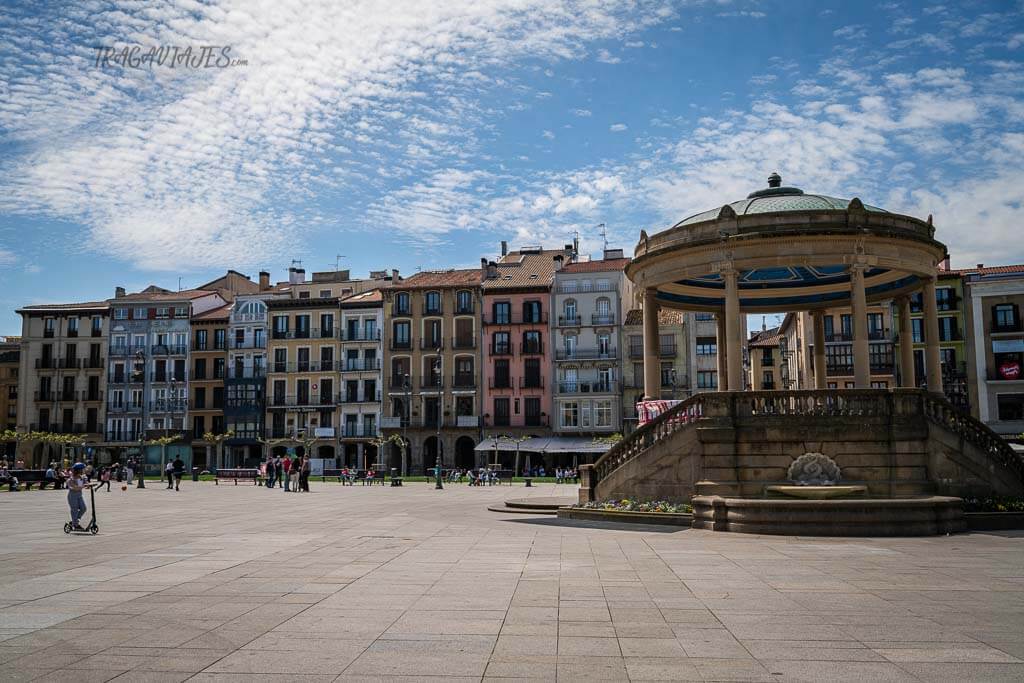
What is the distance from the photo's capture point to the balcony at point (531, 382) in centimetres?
7450

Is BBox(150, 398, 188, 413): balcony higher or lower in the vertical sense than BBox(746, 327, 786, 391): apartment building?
lower

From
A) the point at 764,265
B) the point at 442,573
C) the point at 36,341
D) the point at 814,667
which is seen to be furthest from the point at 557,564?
the point at 36,341

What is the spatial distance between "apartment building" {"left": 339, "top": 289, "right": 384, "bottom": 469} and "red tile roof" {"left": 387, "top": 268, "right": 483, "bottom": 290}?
9.97 ft

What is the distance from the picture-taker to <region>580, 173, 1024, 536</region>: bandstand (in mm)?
18156

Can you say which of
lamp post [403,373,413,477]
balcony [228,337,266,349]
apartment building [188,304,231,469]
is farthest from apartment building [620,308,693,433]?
apartment building [188,304,231,469]

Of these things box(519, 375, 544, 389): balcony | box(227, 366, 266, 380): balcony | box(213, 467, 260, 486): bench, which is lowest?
box(213, 467, 260, 486): bench

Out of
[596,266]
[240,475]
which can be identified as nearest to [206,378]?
[240,475]

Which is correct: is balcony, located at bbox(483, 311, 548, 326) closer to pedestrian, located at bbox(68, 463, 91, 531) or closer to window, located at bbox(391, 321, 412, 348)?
window, located at bbox(391, 321, 412, 348)

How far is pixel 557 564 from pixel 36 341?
8711 centimetres

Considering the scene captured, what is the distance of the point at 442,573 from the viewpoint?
12.7 meters

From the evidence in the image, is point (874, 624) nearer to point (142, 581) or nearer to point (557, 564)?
point (557, 564)

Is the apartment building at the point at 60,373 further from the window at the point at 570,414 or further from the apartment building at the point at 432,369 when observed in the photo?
the window at the point at 570,414

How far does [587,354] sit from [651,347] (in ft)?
158

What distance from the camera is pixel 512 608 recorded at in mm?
9953
